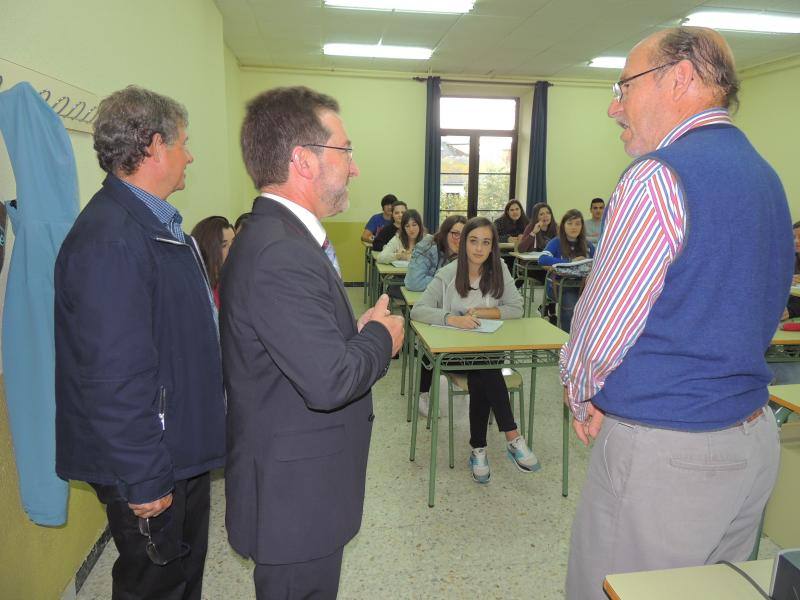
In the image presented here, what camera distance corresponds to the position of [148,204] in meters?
1.29

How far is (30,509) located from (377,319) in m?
1.06

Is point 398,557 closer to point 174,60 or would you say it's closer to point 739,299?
point 739,299

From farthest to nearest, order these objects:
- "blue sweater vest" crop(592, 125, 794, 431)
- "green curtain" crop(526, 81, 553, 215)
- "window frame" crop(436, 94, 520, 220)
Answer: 1. "window frame" crop(436, 94, 520, 220)
2. "green curtain" crop(526, 81, 553, 215)
3. "blue sweater vest" crop(592, 125, 794, 431)

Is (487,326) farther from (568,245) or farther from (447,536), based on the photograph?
(568,245)

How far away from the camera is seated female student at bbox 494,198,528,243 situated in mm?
7555

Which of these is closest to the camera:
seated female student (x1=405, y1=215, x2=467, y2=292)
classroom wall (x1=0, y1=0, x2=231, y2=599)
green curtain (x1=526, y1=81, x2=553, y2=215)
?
classroom wall (x1=0, y1=0, x2=231, y2=599)

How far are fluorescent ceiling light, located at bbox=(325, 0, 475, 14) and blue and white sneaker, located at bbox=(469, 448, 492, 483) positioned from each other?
429 cm

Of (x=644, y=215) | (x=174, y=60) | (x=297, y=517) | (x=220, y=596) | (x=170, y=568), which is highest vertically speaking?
(x=174, y=60)

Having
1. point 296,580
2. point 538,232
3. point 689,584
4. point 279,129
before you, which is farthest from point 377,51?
point 689,584

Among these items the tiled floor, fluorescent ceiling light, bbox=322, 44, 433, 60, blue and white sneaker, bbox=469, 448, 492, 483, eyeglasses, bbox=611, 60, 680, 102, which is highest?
fluorescent ceiling light, bbox=322, 44, 433, 60

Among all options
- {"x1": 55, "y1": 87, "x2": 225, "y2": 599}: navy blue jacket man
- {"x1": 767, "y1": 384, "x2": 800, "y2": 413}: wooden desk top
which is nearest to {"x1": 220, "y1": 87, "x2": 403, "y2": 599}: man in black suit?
{"x1": 55, "y1": 87, "x2": 225, "y2": 599}: navy blue jacket man

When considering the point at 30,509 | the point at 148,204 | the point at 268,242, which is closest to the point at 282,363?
the point at 268,242

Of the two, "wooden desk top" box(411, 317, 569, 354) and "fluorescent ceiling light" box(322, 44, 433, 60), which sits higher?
"fluorescent ceiling light" box(322, 44, 433, 60)

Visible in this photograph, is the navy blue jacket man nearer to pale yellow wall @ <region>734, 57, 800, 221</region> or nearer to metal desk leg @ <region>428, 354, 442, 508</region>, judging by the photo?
metal desk leg @ <region>428, 354, 442, 508</region>
